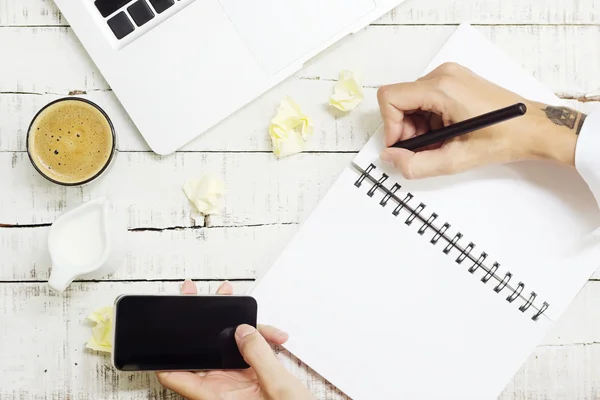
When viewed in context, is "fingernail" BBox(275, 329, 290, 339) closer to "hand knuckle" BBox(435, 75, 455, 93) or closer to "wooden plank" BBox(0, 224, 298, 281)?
"wooden plank" BBox(0, 224, 298, 281)

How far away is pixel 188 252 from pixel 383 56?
0.41 m

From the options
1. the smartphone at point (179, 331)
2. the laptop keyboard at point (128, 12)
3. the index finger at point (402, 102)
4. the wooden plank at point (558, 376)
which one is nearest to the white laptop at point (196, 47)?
the laptop keyboard at point (128, 12)

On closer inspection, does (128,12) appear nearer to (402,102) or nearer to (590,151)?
(402,102)

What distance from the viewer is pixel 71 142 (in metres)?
0.85

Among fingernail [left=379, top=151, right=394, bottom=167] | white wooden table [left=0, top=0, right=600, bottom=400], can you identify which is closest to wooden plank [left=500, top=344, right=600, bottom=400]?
white wooden table [left=0, top=0, right=600, bottom=400]

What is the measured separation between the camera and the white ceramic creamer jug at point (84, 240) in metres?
0.81

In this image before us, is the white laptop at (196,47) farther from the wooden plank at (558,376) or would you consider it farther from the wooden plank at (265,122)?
the wooden plank at (558,376)

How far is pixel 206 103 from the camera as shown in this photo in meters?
0.86

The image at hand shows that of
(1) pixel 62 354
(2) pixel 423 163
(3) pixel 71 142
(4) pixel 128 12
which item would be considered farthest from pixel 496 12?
(1) pixel 62 354

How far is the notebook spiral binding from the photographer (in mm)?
882

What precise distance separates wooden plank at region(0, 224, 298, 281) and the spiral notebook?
0.13ft

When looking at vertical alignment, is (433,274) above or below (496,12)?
below

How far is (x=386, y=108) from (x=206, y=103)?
0.25 meters

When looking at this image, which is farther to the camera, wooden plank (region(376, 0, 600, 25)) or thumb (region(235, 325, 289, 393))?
wooden plank (region(376, 0, 600, 25))
